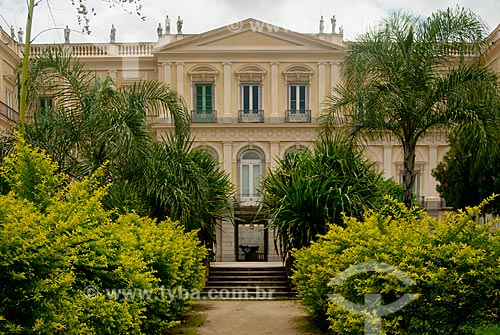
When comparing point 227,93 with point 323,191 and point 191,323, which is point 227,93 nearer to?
point 323,191

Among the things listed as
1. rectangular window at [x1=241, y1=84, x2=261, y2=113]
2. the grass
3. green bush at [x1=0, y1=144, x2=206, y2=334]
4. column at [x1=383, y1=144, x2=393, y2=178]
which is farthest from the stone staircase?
column at [x1=383, y1=144, x2=393, y2=178]

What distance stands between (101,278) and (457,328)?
322 cm

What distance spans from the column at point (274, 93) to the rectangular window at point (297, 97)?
1.93 feet

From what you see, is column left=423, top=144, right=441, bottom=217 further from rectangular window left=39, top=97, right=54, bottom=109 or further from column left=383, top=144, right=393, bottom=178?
rectangular window left=39, top=97, right=54, bottom=109

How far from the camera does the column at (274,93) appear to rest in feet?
83.3

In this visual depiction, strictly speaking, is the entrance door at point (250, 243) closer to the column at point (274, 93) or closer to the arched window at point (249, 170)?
the arched window at point (249, 170)

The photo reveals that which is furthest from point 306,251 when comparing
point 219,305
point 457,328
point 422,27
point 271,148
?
point 271,148

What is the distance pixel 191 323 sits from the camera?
9773 mm

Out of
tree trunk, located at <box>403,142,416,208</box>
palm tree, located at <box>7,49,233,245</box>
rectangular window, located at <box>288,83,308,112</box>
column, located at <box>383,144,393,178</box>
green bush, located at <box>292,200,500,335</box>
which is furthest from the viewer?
column, located at <box>383,144,393,178</box>

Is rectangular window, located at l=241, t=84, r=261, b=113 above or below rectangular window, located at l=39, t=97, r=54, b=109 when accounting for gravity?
above

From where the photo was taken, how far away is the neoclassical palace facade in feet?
82.6

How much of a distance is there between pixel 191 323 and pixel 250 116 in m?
16.5

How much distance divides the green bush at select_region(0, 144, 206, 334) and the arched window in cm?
1814

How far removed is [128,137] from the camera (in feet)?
32.7
